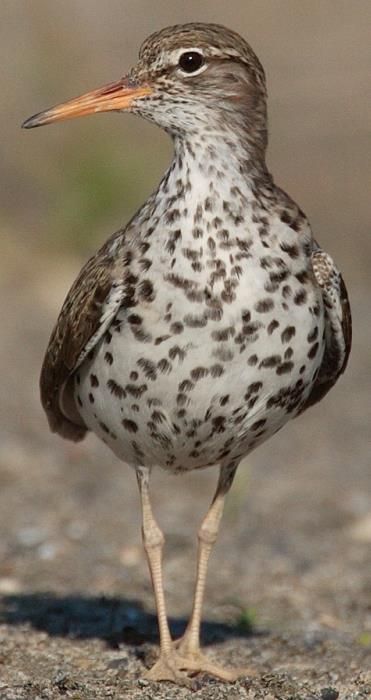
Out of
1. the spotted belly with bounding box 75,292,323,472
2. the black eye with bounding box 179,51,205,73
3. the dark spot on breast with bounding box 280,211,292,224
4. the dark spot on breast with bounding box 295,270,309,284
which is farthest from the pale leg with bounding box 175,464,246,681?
the black eye with bounding box 179,51,205,73

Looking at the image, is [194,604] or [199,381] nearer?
[199,381]

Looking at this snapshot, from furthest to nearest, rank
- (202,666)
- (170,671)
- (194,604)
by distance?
(194,604), (202,666), (170,671)

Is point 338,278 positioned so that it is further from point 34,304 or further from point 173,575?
point 34,304

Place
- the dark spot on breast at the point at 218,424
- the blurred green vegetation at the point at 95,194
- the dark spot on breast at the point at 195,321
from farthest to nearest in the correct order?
the blurred green vegetation at the point at 95,194
the dark spot on breast at the point at 218,424
the dark spot on breast at the point at 195,321

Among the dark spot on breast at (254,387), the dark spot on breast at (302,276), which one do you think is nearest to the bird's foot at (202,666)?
the dark spot on breast at (254,387)

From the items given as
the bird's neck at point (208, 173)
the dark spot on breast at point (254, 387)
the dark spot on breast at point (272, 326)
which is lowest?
the dark spot on breast at point (254, 387)

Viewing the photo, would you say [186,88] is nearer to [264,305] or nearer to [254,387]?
[264,305]

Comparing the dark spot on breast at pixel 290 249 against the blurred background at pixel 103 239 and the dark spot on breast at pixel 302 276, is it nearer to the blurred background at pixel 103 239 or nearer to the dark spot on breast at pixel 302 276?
the dark spot on breast at pixel 302 276

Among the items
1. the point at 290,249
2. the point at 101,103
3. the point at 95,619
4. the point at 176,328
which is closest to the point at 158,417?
the point at 176,328

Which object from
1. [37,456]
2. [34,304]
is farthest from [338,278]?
[34,304]
